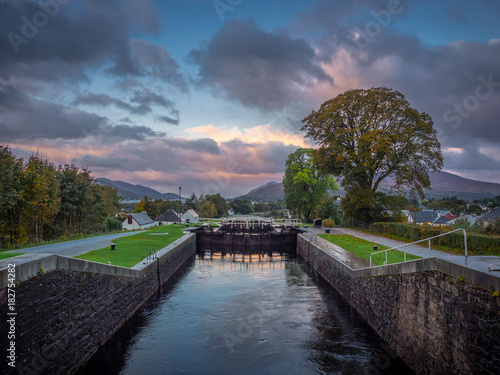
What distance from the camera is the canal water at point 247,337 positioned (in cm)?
817

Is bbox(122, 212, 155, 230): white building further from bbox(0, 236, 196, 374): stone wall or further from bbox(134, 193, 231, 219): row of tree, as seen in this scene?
bbox(0, 236, 196, 374): stone wall

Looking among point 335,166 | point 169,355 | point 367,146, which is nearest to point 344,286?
point 169,355

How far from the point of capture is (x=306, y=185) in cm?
4559

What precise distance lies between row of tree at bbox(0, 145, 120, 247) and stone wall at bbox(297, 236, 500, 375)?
19.1 meters

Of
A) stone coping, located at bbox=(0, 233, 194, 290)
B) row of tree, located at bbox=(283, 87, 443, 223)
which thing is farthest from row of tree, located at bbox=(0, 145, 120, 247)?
row of tree, located at bbox=(283, 87, 443, 223)

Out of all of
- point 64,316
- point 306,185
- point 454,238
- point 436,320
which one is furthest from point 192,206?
point 436,320

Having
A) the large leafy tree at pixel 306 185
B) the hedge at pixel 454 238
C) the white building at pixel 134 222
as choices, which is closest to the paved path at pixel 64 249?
the hedge at pixel 454 238

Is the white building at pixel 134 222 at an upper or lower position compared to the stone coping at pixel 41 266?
lower

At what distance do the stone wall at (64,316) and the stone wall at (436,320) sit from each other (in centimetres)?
713

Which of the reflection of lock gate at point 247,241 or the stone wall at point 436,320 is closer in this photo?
the stone wall at point 436,320

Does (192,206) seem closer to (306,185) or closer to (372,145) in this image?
(306,185)

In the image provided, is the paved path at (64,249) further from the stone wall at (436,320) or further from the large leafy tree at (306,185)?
the large leafy tree at (306,185)

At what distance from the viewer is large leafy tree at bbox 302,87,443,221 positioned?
25203 mm

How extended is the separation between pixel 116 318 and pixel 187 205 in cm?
10169
